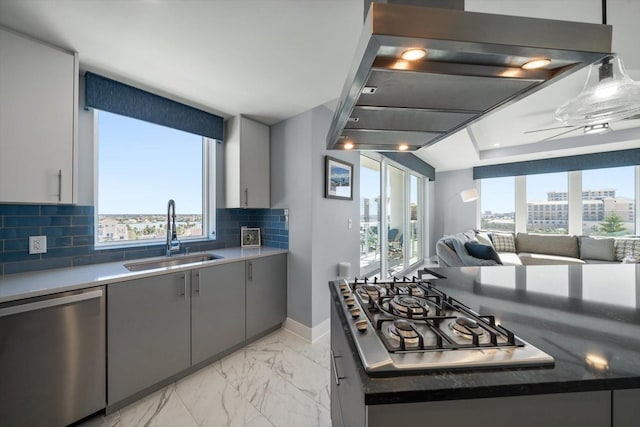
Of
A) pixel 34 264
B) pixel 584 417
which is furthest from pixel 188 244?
pixel 584 417

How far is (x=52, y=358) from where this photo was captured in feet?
4.31

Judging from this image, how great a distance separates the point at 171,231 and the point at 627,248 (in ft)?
21.6

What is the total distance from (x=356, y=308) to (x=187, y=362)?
168 centimetres

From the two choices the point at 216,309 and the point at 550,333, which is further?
the point at 216,309

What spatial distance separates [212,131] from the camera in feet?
8.38

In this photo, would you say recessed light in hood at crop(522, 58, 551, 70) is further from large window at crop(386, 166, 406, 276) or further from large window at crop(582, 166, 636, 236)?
large window at crop(582, 166, 636, 236)

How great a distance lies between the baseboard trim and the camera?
244cm

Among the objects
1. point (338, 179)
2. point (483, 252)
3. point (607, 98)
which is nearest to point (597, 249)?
point (483, 252)

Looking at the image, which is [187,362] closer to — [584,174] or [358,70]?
[358,70]

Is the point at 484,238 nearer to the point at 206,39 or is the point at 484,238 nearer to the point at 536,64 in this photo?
the point at 536,64

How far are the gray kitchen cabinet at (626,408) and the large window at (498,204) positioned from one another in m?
6.04

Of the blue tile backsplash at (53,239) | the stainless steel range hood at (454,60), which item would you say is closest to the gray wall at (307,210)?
the blue tile backsplash at (53,239)

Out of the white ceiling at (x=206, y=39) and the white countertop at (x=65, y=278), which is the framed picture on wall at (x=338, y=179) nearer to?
the white ceiling at (x=206, y=39)

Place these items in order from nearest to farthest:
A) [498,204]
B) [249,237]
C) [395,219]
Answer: [249,237] → [395,219] → [498,204]
